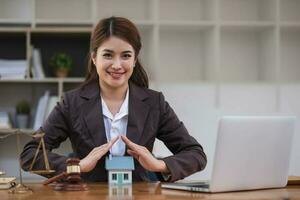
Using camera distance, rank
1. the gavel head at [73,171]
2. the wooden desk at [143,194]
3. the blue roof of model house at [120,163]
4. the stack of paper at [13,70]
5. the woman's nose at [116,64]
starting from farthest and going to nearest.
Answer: the stack of paper at [13,70] < the woman's nose at [116,64] < the blue roof of model house at [120,163] < the gavel head at [73,171] < the wooden desk at [143,194]

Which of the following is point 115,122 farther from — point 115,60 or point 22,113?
point 22,113

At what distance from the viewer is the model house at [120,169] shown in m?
1.93

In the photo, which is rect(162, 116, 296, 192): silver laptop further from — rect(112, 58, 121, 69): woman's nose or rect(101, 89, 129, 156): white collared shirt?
rect(112, 58, 121, 69): woman's nose

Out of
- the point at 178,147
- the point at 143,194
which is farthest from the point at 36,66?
the point at 143,194

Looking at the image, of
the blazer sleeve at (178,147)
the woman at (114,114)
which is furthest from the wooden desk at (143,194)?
the woman at (114,114)

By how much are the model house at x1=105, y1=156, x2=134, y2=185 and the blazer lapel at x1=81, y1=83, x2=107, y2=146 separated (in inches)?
11.0

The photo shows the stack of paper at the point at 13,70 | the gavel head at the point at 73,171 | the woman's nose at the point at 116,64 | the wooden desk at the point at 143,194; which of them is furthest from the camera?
the stack of paper at the point at 13,70

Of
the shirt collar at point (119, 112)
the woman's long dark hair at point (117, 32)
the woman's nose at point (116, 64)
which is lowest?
the shirt collar at point (119, 112)

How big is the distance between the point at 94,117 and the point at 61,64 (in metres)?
1.95

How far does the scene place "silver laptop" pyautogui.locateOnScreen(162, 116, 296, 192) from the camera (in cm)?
167

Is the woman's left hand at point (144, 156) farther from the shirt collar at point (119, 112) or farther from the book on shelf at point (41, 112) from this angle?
the book on shelf at point (41, 112)

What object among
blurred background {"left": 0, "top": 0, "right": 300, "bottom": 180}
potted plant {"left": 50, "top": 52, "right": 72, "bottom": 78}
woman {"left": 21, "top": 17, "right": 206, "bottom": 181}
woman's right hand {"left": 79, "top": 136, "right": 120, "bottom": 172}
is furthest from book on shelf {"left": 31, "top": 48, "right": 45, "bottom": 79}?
woman's right hand {"left": 79, "top": 136, "right": 120, "bottom": 172}

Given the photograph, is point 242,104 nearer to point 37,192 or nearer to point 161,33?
point 161,33

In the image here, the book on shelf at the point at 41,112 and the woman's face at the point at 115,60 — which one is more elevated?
the woman's face at the point at 115,60
